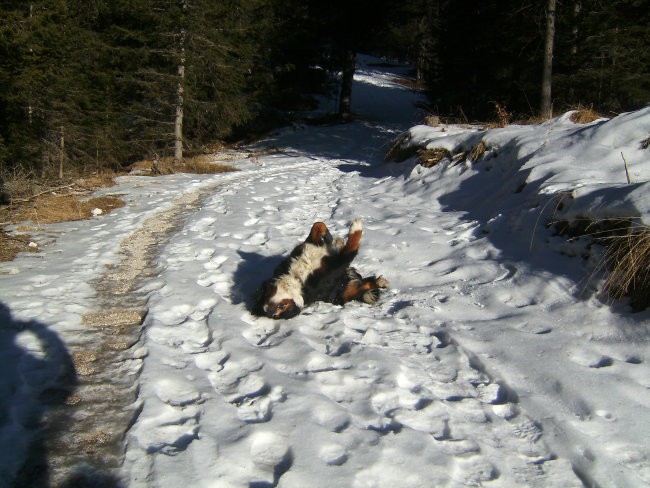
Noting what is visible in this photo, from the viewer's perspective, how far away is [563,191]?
5582 mm

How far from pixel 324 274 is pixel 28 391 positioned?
9.14 ft

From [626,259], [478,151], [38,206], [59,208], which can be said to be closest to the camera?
[626,259]

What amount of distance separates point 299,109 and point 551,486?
28.6 meters

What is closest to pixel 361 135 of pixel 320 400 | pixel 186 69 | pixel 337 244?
pixel 186 69

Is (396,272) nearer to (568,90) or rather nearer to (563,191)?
(563,191)

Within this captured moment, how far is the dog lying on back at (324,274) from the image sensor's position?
4.70 m

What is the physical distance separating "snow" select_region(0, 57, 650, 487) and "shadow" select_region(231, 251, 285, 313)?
34 millimetres

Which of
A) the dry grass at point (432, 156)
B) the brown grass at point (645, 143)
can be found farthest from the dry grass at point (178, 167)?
Answer: the brown grass at point (645, 143)

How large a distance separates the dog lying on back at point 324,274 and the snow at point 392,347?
0.21m

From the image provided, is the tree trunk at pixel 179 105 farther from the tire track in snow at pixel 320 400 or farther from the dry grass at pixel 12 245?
the tire track in snow at pixel 320 400

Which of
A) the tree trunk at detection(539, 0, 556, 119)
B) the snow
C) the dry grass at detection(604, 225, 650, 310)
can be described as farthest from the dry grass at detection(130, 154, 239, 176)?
the dry grass at detection(604, 225, 650, 310)

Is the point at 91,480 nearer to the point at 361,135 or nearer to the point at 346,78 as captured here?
the point at 361,135

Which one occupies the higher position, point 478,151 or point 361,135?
point 478,151

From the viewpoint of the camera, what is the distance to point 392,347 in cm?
395
